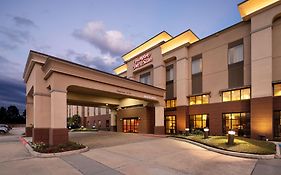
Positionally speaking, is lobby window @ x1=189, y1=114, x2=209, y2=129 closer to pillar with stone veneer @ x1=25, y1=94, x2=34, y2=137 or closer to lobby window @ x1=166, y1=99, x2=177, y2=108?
lobby window @ x1=166, y1=99, x2=177, y2=108

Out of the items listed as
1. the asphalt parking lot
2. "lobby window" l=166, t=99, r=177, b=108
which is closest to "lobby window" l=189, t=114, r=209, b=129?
"lobby window" l=166, t=99, r=177, b=108

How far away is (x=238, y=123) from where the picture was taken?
22500 mm

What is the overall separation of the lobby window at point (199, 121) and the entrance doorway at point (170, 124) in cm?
302

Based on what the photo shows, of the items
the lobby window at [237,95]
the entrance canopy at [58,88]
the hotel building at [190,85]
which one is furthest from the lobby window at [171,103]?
the lobby window at [237,95]

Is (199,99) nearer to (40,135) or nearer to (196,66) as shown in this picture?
(196,66)

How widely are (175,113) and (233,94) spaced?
9.23 metres

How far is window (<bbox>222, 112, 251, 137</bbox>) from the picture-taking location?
71.0 ft

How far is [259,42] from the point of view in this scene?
2028 centimetres

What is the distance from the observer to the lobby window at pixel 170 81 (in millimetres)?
30744

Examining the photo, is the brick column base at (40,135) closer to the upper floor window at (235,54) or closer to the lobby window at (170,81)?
the lobby window at (170,81)

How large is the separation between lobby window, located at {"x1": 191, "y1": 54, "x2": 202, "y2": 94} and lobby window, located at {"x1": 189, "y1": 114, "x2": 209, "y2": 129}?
3.61 m

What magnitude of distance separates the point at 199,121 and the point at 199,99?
3148 millimetres

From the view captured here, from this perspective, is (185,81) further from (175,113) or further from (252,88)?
(252,88)

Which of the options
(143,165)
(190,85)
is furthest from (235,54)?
(143,165)
